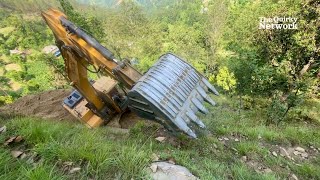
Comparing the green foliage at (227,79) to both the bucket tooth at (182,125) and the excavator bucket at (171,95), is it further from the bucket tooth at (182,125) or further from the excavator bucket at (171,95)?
the bucket tooth at (182,125)

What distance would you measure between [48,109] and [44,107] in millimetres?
257

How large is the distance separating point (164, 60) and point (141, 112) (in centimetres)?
121

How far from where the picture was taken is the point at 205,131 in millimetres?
5859

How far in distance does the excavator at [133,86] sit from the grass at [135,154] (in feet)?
1.62

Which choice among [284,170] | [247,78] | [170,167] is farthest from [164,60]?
[247,78]

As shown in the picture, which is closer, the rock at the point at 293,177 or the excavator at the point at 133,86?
the rock at the point at 293,177

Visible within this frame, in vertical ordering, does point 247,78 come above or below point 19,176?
below

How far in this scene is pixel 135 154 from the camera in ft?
11.1

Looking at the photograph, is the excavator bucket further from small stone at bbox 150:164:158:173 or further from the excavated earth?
the excavated earth

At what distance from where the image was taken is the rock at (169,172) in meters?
3.20

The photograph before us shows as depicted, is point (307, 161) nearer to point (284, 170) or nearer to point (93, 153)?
point (284, 170)

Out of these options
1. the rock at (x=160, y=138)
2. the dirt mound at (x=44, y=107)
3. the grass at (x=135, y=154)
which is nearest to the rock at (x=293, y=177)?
the grass at (x=135, y=154)

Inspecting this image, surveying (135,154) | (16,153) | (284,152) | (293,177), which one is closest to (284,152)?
(284,152)

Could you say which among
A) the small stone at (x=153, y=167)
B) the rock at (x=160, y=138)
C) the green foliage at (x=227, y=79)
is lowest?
the green foliage at (x=227, y=79)
